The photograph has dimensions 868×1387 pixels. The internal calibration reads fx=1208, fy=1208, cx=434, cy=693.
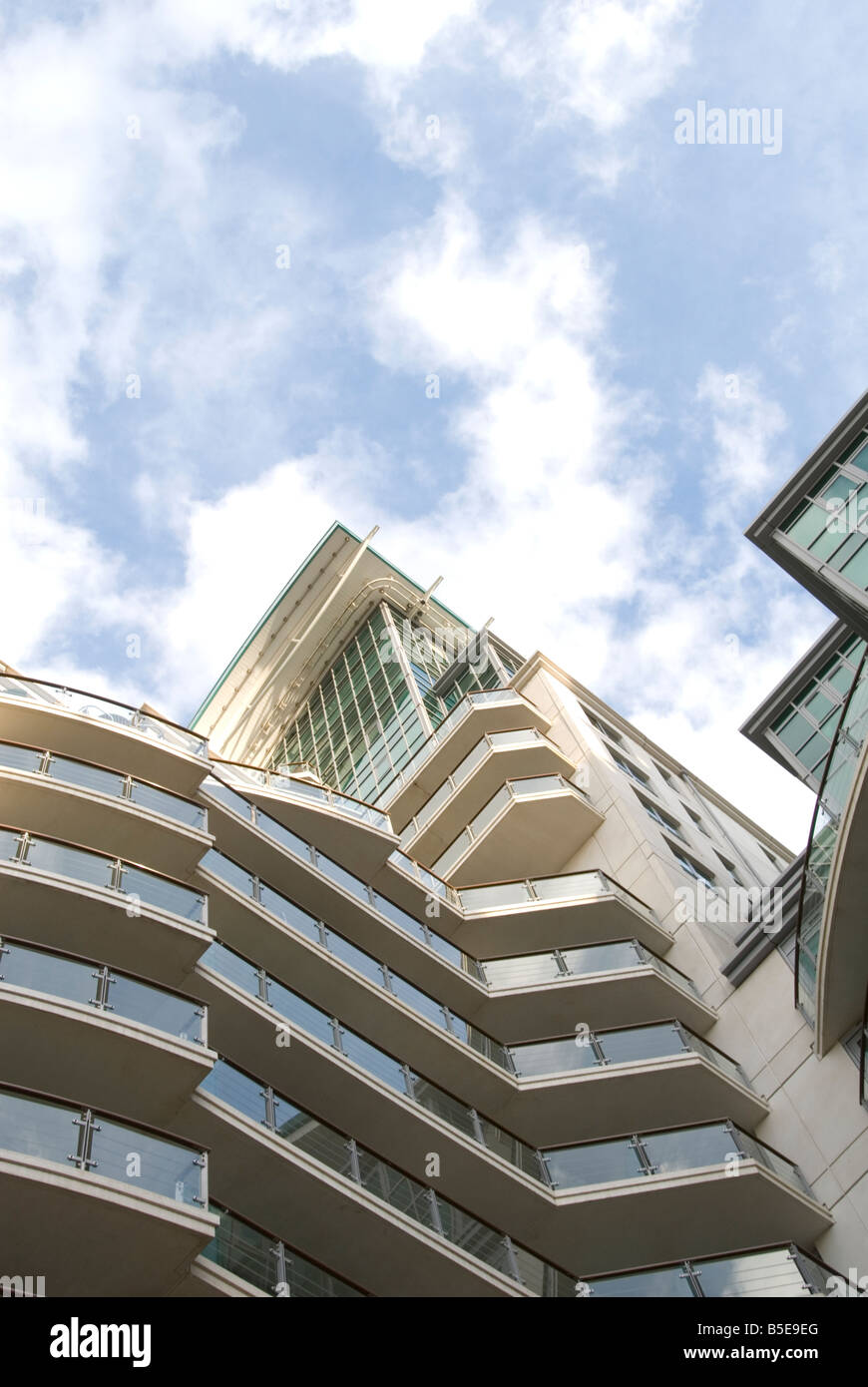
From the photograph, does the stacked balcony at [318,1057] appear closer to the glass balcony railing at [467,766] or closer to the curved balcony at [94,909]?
the curved balcony at [94,909]

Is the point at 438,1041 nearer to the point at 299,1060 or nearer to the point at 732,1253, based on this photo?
the point at 299,1060

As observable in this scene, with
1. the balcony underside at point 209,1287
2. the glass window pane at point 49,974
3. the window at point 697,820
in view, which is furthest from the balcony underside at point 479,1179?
the window at point 697,820

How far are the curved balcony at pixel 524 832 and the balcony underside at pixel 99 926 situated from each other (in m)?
11.2

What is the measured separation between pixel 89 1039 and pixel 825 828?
923 centimetres

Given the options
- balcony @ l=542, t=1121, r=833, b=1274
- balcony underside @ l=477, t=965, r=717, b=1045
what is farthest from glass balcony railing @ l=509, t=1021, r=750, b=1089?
balcony @ l=542, t=1121, r=833, b=1274

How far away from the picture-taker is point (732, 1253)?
14.1 meters

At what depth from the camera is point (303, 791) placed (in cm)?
2244

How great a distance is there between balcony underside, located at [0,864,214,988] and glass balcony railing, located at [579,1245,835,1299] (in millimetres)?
5943

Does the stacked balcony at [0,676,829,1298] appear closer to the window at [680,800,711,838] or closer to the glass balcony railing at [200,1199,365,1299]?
the glass balcony railing at [200,1199,365,1299]

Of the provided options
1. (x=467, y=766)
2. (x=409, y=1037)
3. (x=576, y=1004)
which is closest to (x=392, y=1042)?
(x=409, y=1037)

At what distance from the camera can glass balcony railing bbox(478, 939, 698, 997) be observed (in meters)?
19.8

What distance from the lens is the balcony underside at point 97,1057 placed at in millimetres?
12211

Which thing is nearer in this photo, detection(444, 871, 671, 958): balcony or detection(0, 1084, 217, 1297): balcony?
detection(0, 1084, 217, 1297): balcony
